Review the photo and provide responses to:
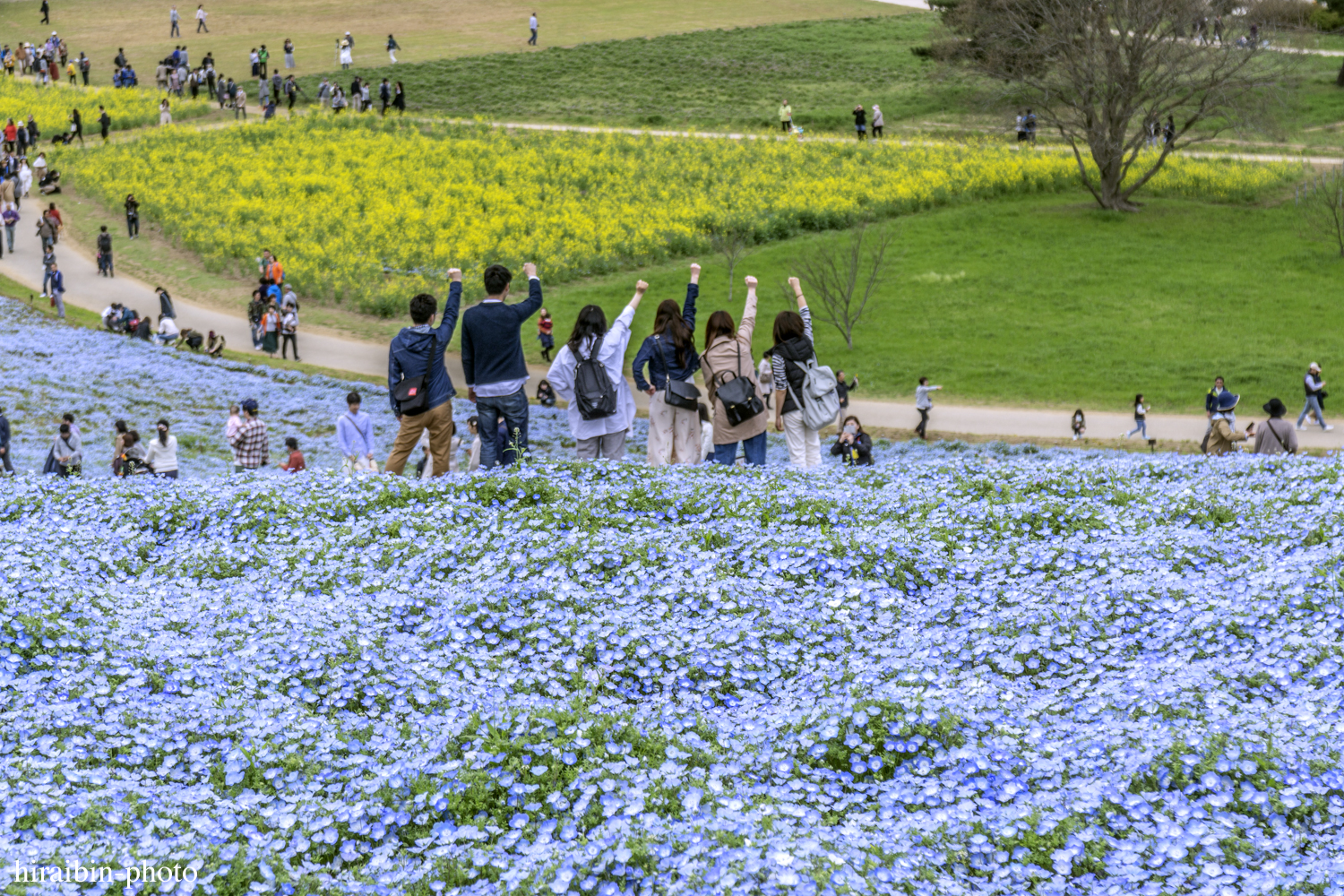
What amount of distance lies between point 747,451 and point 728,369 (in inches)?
40.6

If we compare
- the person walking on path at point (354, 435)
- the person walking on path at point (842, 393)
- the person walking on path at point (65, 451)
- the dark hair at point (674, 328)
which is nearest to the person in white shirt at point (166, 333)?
the person walking on path at point (65, 451)

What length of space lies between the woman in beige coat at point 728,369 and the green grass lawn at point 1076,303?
16213 millimetres

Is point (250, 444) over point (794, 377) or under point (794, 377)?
under

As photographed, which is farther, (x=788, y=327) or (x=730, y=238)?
(x=730, y=238)

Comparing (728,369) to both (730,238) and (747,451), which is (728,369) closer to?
(747,451)

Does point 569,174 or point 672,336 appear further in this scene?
point 569,174

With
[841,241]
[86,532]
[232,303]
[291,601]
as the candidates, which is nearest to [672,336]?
[291,601]

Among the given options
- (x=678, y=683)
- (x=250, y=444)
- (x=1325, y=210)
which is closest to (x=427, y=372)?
(x=678, y=683)

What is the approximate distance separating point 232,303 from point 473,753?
98.5 ft

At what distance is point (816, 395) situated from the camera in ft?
42.4

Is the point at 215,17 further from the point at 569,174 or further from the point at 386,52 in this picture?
the point at 569,174

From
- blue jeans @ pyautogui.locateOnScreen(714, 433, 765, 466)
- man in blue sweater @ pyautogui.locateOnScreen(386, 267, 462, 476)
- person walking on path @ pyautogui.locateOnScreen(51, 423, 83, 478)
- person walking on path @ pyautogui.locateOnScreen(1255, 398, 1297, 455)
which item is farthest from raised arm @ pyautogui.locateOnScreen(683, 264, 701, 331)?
person walking on path @ pyautogui.locateOnScreen(51, 423, 83, 478)

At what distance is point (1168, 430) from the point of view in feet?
82.2

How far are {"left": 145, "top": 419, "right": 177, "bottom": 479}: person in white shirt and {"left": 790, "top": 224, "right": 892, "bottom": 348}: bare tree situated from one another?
18.8m
